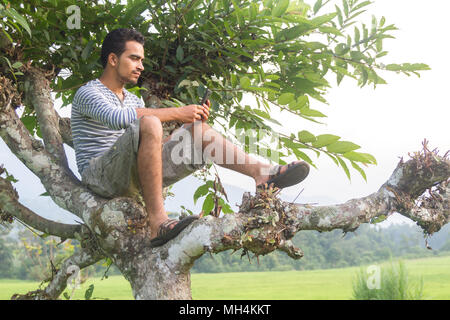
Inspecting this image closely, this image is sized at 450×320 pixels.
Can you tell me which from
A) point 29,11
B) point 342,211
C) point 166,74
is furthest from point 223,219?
point 29,11

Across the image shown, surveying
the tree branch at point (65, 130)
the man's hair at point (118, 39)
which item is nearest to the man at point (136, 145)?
the man's hair at point (118, 39)

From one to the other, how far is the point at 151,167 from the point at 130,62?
32.6 inches

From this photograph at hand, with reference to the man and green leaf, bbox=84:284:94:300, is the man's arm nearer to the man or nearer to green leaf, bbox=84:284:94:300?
the man

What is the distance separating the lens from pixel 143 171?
2.41 meters

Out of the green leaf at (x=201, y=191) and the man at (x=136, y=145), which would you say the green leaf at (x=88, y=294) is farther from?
the green leaf at (x=201, y=191)

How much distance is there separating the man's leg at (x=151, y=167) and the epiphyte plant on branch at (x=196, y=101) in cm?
10

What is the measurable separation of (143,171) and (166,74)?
1168 mm

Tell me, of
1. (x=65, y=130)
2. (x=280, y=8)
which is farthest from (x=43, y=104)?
(x=280, y=8)

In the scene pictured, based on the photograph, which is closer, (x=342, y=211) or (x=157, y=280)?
(x=157, y=280)

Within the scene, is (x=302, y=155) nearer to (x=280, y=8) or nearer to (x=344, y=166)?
(x=344, y=166)

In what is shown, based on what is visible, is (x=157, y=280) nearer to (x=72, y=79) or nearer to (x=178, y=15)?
(x=178, y=15)

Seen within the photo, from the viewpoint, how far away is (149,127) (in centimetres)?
233

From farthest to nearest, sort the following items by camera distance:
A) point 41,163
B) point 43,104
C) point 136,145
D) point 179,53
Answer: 1. point 43,104
2. point 179,53
3. point 41,163
4. point 136,145
